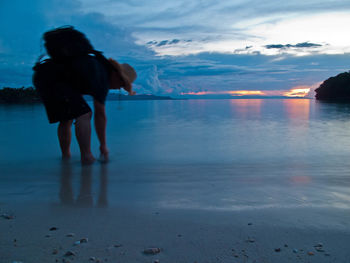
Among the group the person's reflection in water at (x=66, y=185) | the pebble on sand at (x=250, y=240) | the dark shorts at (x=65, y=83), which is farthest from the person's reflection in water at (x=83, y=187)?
the pebble on sand at (x=250, y=240)

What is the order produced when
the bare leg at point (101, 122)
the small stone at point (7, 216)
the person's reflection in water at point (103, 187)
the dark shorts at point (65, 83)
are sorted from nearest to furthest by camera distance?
the small stone at point (7, 216) < the person's reflection in water at point (103, 187) < the dark shorts at point (65, 83) < the bare leg at point (101, 122)

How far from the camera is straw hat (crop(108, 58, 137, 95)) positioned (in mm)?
3381

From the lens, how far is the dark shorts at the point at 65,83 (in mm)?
2961

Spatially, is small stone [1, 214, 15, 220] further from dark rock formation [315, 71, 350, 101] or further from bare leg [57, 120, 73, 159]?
dark rock formation [315, 71, 350, 101]

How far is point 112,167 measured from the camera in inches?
120

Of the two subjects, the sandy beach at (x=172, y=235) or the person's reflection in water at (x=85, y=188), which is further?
the person's reflection in water at (x=85, y=188)

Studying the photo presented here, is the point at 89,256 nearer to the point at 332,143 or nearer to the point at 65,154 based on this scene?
the point at 65,154

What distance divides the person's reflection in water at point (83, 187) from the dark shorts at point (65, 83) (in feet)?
1.85

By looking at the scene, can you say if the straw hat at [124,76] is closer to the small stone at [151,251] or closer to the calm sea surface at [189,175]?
the calm sea surface at [189,175]

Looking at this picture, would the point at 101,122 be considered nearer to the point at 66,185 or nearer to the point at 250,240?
the point at 66,185

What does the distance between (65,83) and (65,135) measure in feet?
2.18

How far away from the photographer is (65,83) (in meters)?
3.02

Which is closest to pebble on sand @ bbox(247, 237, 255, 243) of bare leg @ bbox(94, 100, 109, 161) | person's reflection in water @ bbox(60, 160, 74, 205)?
person's reflection in water @ bbox(60, 160, 74, 205)

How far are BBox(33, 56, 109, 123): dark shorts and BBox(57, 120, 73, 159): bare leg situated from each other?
0.26 m
